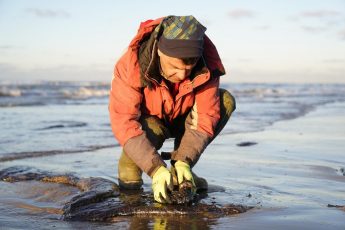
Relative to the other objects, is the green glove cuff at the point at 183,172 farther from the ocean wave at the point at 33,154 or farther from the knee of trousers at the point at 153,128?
the ocean wave at the point at 33,154

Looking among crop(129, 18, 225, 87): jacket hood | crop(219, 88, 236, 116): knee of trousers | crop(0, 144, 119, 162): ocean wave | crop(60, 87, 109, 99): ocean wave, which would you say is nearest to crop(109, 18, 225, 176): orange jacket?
crop(129, 18, 225, 87): jacket hood

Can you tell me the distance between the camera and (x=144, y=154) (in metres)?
3.24

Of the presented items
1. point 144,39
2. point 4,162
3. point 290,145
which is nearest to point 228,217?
point 144,39

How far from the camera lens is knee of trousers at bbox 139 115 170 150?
3560mm

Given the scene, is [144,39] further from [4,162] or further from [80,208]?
[4,162]

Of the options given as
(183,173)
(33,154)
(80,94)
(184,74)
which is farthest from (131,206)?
(80,94)

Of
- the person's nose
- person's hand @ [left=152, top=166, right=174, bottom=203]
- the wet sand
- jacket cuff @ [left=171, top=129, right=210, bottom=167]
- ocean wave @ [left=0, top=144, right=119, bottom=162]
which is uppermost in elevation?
the person's nose

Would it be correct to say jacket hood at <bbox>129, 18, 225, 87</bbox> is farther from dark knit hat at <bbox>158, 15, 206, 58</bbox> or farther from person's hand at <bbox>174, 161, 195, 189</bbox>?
person's hand at <bbox>174, 161, 195, 189</bbox>

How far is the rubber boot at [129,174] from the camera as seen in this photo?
3.74m

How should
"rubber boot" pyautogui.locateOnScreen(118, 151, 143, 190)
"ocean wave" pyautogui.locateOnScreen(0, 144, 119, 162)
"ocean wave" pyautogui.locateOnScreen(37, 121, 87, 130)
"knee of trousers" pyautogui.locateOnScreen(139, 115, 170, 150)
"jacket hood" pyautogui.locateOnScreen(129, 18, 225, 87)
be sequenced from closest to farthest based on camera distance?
"jacket hood" pyautogui.locateOnScreen(129, 18, 225, 87), "knee of trousers" pyautogui.locateOnScreen(139, 115, 170, 150), "rubber boot" pyautogui.locateOnScreen(118, 151, 143, 190), "ocean wave" pyautogui.locateOnScreen(0, 144, 119, 162), "ocean wave" pyautogui.locateOnScreen(37, 121, 87, 130)

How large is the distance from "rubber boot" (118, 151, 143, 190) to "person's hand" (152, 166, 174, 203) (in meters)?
0.58

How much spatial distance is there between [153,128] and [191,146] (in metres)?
0.33

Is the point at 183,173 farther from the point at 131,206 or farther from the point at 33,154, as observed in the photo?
the point at 33,154

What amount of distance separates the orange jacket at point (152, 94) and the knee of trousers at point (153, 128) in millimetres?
50
